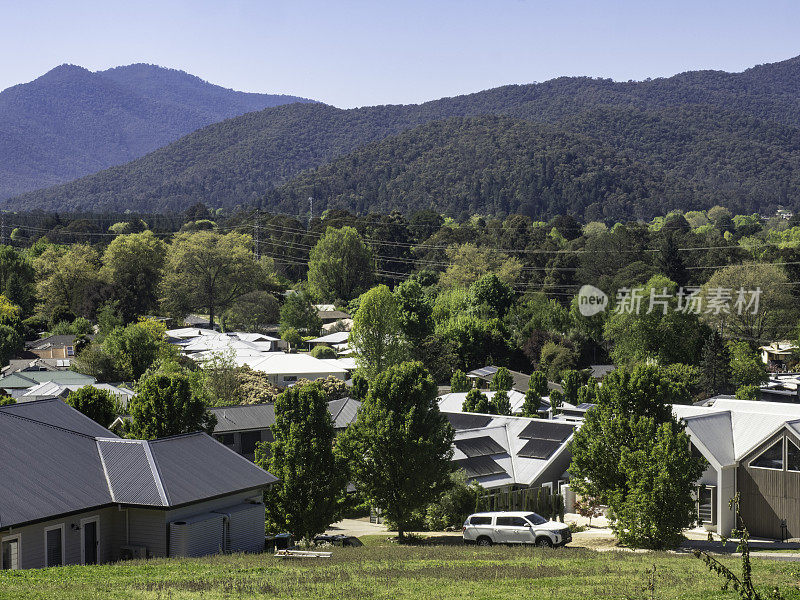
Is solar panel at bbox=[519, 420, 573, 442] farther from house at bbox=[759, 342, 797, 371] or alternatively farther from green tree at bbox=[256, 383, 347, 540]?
house at bbox=[759, 342, 797, 371]

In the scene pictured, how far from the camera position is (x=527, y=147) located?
19788 cm

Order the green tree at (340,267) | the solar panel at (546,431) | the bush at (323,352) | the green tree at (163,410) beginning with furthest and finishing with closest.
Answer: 1. the green tree at (340,267)
2. the bush at (323,352)
3. the solar panel at (546,431)
4. the green tree at (163,410)

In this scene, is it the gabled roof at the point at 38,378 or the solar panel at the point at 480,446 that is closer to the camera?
the solar panel at the point at 480,446

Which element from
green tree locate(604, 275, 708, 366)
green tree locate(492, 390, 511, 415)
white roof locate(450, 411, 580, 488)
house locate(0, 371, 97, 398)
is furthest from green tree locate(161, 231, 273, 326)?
white roof locate(450, 411, 580, 488)

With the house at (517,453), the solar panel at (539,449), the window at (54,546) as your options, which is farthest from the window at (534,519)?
the window at (54,546)

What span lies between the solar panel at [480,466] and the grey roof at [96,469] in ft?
37.3

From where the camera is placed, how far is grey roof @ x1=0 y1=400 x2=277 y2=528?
20031 mm

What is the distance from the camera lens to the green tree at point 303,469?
2455cm

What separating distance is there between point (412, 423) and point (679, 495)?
24.5ft

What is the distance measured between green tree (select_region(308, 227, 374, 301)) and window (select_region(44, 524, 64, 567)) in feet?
261

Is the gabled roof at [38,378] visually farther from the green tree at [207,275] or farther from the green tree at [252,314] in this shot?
the green tree at [207,275]

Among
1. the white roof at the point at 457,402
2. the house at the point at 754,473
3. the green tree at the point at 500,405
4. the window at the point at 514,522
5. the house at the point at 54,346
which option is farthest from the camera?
the house at the point at 54,346

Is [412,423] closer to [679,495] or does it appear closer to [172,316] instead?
[679,495]

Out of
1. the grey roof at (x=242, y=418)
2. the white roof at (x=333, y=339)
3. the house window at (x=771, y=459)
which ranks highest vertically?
the house window at (x=771, y=459)
